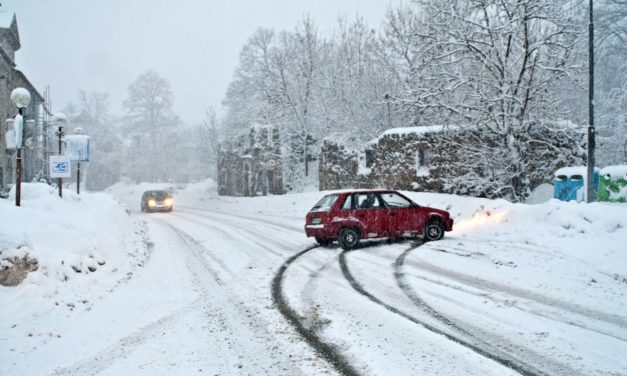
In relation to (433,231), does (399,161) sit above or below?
above

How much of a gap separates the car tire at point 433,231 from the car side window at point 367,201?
65.7 inches

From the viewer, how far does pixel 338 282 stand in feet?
25.5

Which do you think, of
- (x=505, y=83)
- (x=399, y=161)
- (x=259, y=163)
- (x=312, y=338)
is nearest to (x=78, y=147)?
(x=399, y=161)

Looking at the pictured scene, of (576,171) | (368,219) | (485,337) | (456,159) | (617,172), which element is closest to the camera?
(485,337)

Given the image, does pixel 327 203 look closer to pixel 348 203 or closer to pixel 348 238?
pixel 348 203

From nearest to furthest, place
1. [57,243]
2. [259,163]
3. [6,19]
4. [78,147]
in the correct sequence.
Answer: [57,243] < [78,147] < [6,19] < [259,163]

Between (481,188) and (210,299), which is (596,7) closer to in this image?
(481,188)

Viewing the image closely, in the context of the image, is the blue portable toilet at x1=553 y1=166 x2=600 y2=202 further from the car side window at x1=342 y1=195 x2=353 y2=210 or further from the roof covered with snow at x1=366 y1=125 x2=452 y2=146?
the car side window at x1=342 y1=195 x2=353 y2=210

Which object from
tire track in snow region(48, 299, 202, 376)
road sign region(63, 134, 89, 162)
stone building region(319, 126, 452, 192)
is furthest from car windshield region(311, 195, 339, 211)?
road sign region(63, 134, 89, 162)

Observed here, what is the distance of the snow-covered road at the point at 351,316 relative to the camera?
4359 millimetres

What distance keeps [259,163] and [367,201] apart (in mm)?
24145

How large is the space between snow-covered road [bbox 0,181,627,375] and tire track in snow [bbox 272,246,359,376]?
3cm

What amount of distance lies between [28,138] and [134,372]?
91.9 feet

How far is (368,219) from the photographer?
11.7m
